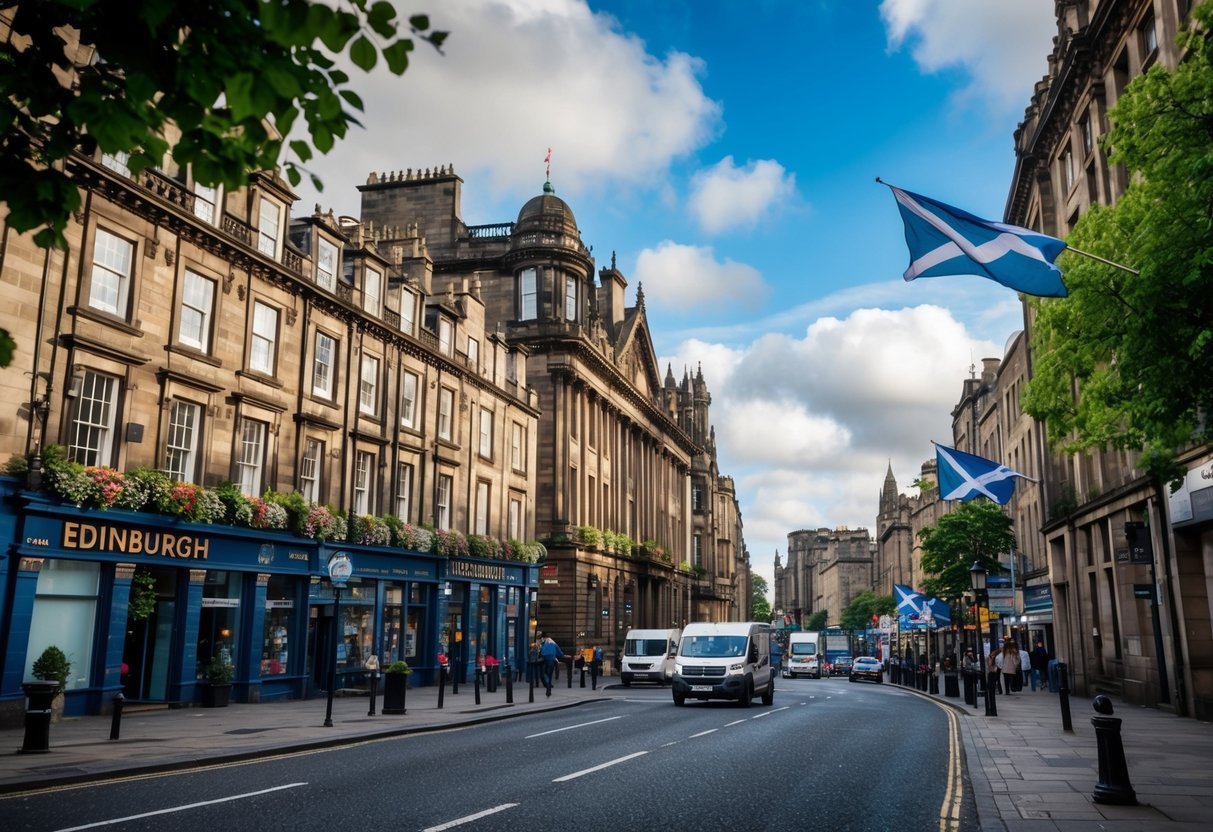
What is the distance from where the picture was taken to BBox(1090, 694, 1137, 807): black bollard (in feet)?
34.1

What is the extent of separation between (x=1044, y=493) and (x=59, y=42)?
40062 millimetres

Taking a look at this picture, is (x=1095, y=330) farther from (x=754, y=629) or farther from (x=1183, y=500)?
(x=754, y=629)

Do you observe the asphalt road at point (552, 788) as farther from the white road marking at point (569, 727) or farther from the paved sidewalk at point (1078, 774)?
the paved sidewalk at point (1078, 774)

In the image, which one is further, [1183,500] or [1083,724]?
[1183,500]

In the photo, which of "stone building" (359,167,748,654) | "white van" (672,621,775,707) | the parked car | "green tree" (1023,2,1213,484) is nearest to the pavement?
"white van" (672,621,775,707)

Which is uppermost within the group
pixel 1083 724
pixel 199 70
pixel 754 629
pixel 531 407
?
pixel 531 407

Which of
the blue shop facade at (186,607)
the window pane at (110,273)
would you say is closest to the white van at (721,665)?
the blue shop facade at (186,607)

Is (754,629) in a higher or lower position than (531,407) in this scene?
Answer: lower

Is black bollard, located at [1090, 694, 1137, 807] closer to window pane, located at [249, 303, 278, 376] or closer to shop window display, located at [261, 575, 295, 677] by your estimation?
shop window display, located at [261, 575, 295, 677]

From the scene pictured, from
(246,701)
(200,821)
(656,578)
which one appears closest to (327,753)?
(200,821)

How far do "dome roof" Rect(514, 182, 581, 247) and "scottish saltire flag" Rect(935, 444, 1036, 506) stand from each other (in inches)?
1316

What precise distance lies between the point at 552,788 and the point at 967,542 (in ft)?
160

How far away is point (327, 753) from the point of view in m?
15.3

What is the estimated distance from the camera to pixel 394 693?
22.2 metres
